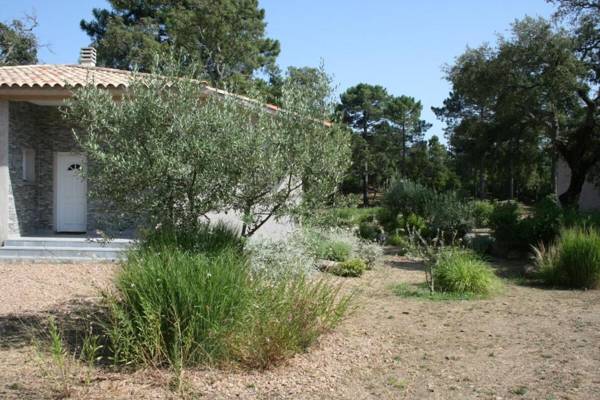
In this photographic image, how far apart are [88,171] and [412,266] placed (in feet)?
27.7

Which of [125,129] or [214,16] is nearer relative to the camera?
[125,129]

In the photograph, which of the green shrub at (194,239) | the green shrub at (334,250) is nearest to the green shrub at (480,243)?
the green shrub at (334,250)

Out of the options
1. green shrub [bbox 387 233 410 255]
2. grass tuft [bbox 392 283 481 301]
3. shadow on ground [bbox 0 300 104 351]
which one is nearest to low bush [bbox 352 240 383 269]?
grass tuft [bbox 392 283 481 301]

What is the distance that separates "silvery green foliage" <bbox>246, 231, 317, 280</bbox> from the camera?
6.50m

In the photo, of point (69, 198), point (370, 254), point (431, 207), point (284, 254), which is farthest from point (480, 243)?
point (69, 198)

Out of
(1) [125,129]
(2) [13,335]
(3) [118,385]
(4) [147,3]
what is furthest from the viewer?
(4) [147,3]

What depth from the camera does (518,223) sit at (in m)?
14.1

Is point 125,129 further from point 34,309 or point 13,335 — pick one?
point 34,309

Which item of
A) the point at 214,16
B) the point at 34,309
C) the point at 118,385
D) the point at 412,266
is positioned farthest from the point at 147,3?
the point at 118,385

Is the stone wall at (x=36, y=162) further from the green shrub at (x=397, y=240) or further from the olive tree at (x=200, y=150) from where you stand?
the green shrub at (x=397, y=240)

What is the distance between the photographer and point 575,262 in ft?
32.3

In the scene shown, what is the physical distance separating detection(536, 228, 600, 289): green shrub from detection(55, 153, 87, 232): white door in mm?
10703

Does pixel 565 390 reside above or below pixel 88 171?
below

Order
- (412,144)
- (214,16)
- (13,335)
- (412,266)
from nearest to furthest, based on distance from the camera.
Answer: (13,335) → (412,266) → (214,16) → (412,144)
